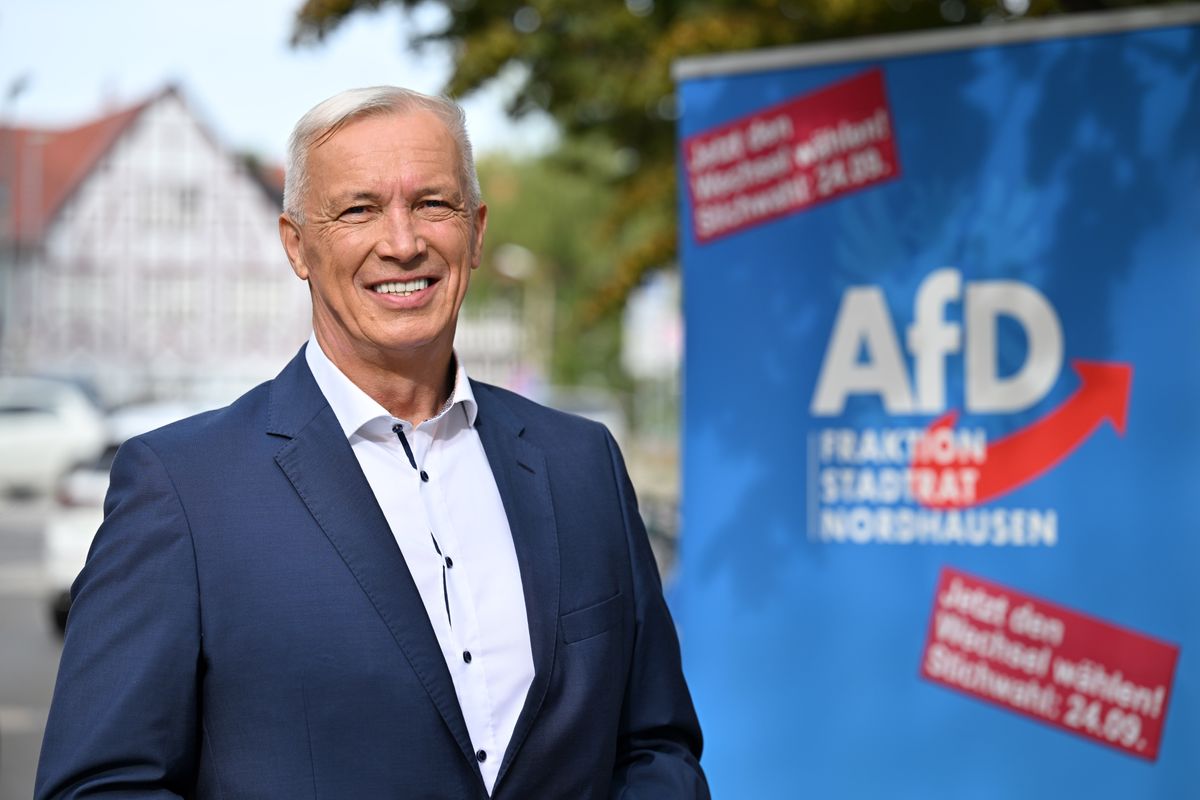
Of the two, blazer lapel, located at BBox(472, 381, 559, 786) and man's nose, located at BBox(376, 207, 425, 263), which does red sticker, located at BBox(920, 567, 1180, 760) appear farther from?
man's nose, located at BBox(376, 207, 425, 263)

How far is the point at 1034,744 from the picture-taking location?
3885 millimetres

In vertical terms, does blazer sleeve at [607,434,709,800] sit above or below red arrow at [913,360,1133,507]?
below

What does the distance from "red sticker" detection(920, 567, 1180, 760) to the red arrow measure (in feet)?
0.90

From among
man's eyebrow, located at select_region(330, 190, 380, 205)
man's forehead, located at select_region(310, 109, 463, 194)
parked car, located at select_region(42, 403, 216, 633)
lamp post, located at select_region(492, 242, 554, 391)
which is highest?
lamp post, located at select_region(492, 242, 554, 391)

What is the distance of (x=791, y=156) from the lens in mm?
4266

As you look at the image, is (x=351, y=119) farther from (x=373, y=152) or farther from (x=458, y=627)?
(x=458, y=627)

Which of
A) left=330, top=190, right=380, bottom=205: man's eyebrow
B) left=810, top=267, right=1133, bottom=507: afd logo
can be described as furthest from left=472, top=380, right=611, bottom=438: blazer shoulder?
left=810, top=267, right=1133, bottom=507: afd logo

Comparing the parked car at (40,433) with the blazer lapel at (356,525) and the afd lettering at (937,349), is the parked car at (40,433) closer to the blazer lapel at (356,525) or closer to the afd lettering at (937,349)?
the afd lettering at (937,349)

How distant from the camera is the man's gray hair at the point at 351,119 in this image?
1.93 m

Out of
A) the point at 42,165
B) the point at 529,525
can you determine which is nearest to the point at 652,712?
the point at 529,525

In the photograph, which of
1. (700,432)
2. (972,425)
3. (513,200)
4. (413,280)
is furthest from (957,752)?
(513,200)

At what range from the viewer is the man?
1760mm

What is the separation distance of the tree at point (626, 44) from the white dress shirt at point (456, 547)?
16.2ft

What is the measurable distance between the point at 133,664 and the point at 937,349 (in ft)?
8.90
